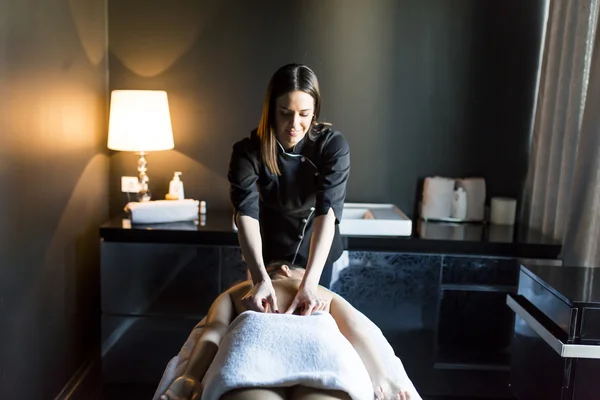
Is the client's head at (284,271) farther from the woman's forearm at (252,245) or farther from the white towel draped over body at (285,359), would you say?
the white towel draped over body at (285,359)

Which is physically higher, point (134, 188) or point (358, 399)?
point (134, 188)

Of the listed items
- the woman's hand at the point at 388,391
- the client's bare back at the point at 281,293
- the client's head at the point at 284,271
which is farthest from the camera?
the client's head at the point at 284,271

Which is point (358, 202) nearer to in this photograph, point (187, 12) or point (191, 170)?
point (191, 170)

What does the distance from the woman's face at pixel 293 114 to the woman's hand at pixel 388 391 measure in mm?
722

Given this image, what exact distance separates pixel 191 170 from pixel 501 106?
4.92 ft

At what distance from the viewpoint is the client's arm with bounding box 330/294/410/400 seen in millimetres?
1334

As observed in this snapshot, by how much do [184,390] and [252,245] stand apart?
21.4 inches

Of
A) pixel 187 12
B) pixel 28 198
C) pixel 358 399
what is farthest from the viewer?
pixel 187 12

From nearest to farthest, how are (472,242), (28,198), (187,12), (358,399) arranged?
1. (358,399)
2. (28,198)
3. (472,242)
4. (187,12)

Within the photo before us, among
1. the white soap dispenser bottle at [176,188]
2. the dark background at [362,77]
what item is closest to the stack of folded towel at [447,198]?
the dark background at [362,77]

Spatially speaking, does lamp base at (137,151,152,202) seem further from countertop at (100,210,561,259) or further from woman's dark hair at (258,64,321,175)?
woman's dark hair at (258,64,321,175)

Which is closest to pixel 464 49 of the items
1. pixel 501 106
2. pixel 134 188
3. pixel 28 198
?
pixel 501 106

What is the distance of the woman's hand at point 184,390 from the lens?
126 cm

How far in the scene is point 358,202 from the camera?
9.39 feet
